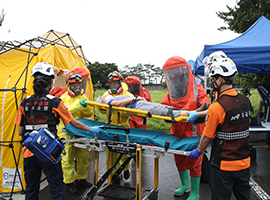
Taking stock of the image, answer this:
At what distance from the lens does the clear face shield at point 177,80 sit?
10.4ft

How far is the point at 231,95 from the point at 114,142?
5.69 feet

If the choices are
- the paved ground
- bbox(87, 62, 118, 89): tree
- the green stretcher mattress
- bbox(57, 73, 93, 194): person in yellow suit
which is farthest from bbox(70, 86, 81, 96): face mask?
bbox(87, 62, 118, 89): tree

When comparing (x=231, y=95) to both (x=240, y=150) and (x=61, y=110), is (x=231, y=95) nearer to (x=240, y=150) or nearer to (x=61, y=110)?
(x=240, y=150)

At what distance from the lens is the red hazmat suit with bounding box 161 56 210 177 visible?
3.15m

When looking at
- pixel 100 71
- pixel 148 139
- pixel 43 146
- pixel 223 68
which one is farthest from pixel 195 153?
pixel 100 71

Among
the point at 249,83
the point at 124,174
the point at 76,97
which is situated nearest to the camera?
the point at 76,97

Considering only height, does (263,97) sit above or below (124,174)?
above

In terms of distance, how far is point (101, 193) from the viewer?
3.38 m

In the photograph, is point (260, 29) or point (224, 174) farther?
point (260, 29)

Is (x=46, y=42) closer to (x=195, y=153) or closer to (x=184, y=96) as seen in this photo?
(x=184, y=96)

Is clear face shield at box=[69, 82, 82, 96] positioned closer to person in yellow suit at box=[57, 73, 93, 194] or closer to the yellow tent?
person in yellow suit at box=[57, 73, 93, 194]

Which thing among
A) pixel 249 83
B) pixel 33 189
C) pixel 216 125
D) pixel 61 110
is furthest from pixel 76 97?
pixel 249 83

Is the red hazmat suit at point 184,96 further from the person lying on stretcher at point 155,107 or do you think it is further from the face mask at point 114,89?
the face mask at point 114,89

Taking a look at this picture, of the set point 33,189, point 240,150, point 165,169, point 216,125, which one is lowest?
point 165,169
